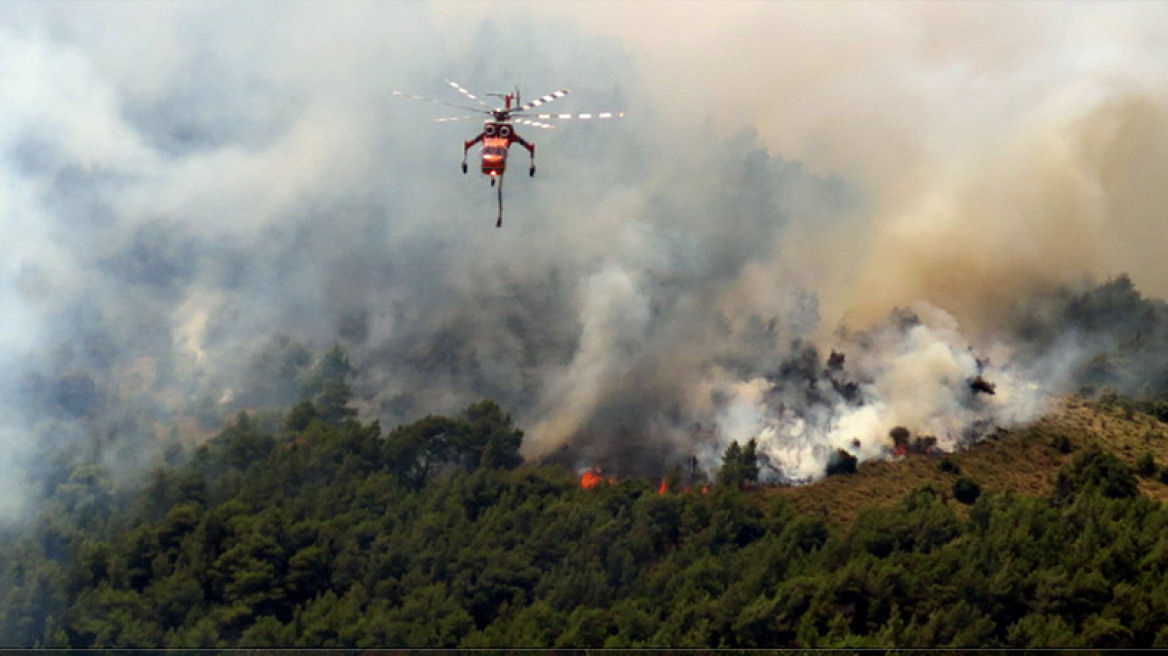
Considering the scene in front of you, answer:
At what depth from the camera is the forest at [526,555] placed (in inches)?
4970

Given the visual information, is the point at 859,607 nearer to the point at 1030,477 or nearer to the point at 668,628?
the point at 668,628

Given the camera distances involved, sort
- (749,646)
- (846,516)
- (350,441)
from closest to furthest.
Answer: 1. (749,646)
2. (846,516)
3. (350,441)

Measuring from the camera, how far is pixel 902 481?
146 metres

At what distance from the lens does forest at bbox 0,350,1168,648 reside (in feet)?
414

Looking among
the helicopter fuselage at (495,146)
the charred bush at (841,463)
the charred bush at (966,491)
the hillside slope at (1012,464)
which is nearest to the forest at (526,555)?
the charred bush at (966,491)

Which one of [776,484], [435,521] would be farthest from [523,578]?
[776,484]

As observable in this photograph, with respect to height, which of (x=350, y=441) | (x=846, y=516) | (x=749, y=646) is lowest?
(x=749, y=646)

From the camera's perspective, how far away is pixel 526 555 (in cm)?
14238

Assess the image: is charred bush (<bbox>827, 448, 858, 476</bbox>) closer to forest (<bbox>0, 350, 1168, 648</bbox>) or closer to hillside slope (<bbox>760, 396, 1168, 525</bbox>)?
forest (<bbox>0, 350, 1168, 648</bbox>)

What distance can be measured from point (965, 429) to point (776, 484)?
48.7 ft

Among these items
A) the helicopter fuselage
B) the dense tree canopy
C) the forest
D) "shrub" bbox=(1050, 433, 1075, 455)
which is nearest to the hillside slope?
"shrub" bbox=(1050, 433, 1075, 455)

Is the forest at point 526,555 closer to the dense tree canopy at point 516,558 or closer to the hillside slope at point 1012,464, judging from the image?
the dense tree canopy at point 516,558

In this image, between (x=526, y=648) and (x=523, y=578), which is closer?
(x=526, y=648)

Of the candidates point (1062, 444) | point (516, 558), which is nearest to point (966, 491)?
point (1062, 444)
